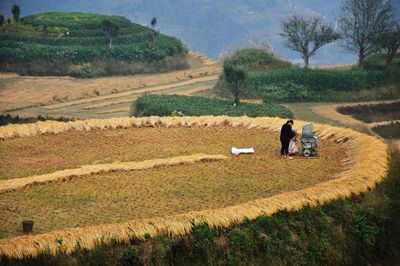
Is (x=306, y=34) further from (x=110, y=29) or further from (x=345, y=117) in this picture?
(x=110, y=29)

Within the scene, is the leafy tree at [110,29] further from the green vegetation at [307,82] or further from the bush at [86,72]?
the green vegetation at [307,82]

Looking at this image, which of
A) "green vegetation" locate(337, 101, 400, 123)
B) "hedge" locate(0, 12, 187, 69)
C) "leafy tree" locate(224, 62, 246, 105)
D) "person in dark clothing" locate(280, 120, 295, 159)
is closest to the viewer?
"person in dark clothing" locate(280, 120, 295, 159)

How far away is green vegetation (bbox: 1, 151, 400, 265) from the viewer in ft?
40.6

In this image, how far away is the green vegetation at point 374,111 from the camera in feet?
127

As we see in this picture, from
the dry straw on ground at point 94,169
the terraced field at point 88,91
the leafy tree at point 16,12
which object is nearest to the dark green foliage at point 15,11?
the leafy tree at point 16,12

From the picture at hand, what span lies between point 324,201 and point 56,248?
18.6ft

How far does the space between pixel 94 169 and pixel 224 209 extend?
5.14 metres

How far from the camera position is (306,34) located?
156 ft

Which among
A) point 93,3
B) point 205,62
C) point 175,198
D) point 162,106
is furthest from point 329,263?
point 93,3

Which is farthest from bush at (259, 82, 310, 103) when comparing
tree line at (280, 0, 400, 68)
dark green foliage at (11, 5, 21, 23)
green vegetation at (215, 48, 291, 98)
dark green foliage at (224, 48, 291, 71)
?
dark green foliage at (11, 5, 21, 23)

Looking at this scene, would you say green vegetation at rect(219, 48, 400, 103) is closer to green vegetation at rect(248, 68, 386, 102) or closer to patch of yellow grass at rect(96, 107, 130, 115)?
green vegetation at rect(248, 68, 386, 102)

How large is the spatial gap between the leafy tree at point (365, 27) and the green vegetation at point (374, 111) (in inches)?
309

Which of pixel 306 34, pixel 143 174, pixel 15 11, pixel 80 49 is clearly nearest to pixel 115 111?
pixel 80 49

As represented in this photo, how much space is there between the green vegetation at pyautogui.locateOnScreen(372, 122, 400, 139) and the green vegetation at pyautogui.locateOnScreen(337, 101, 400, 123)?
9.39 feet
